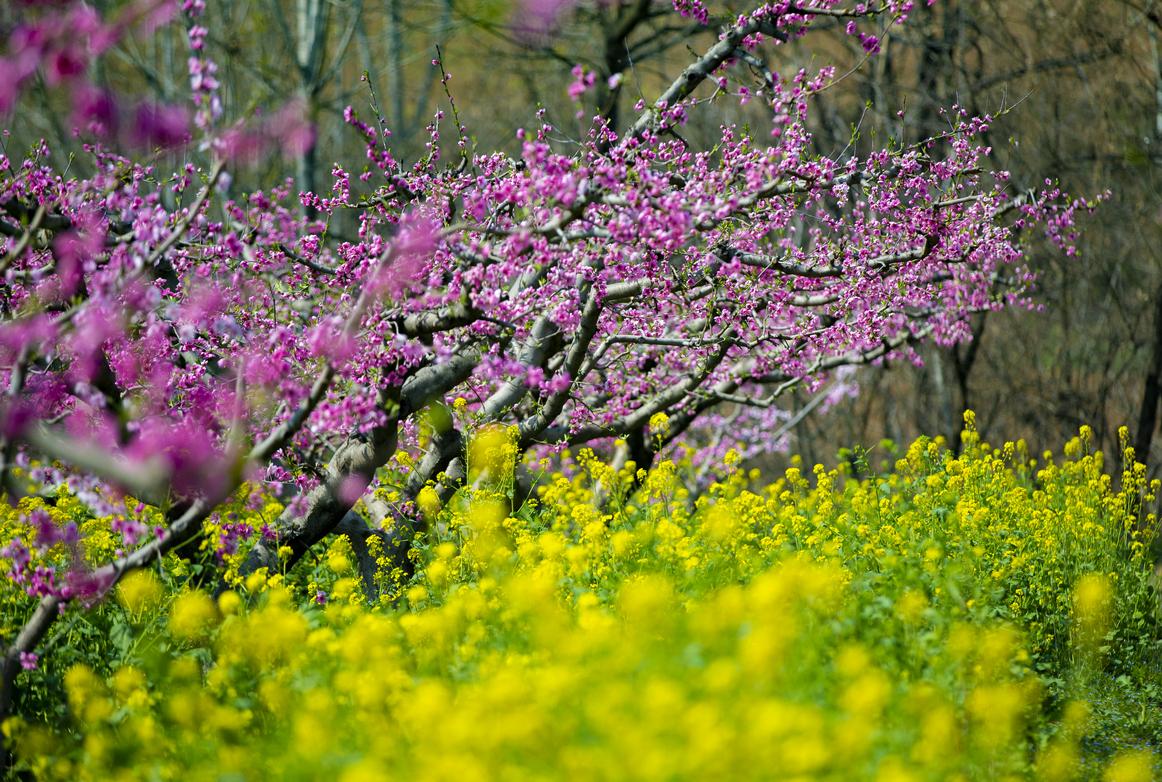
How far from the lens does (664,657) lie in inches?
134

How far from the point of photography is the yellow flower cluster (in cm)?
314

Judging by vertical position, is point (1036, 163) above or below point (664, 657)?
above

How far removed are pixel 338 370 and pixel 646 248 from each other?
2194 mm

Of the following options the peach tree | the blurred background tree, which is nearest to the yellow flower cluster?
the peach tree

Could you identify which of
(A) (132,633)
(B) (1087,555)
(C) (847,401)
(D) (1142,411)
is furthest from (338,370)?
(C) (847,401)

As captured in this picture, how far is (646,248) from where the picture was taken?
6047mm

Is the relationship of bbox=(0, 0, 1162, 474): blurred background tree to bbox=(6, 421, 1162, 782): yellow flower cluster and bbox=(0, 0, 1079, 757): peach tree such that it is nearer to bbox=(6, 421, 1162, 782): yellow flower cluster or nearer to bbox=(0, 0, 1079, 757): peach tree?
bbox=(0, 0, 1079, 757): peach tree

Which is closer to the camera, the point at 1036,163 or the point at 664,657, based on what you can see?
the point at 664,657

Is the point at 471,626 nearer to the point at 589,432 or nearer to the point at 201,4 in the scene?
the point at 201,4

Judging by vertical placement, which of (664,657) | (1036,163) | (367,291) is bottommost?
(664,657)

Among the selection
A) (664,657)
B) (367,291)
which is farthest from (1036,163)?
(664,657)

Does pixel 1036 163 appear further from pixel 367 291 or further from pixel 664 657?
pixel 664 657

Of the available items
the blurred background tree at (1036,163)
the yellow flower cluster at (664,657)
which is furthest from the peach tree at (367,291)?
the blurred background tree at (1036,163)

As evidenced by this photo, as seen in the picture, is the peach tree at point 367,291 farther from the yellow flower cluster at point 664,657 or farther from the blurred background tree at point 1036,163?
the blurred background tree at point 1036,163
